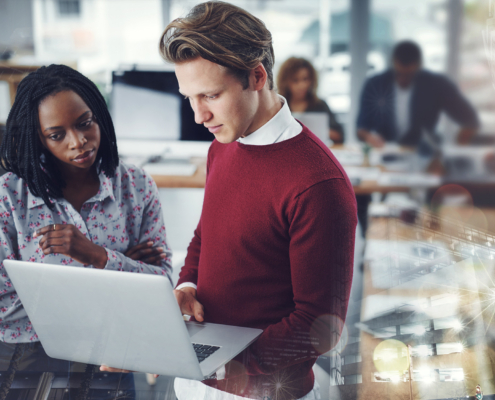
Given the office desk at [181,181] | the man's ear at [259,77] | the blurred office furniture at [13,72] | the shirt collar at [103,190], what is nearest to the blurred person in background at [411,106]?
the man's ear at [259,77]

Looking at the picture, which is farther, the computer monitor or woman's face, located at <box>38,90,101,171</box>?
the computer monitor

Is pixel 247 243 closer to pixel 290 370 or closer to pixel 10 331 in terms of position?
pixel 290 370

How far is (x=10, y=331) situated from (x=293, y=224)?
555mm

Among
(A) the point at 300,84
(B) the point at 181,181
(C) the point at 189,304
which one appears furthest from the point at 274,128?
(B) the point at 181,181

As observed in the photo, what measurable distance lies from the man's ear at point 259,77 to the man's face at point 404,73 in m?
0.23

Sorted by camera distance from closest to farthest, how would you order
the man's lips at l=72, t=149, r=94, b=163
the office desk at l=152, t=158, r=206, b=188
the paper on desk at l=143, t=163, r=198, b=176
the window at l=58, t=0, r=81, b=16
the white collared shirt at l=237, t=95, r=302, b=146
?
1. the white collared shirt at l=237, t=95, r=302, b=146
2. the man's lips at l=72, t=149, r=94, b=163
3. the window at l=58, t=0, r=81, b=16
4. the office desk at l=152, t=158, r=206, b=188
5. the paper on desk at l=143, t=163, r=198, b=176

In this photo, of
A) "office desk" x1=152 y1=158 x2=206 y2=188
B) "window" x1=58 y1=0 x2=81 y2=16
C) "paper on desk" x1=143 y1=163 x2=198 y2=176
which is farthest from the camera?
"paper on desk" x1=143 y1=163 x2=198 y2=176

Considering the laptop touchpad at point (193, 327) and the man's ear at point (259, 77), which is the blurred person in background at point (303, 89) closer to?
the man's ear at point (259, 77)

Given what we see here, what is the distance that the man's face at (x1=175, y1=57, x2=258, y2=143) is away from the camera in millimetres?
651

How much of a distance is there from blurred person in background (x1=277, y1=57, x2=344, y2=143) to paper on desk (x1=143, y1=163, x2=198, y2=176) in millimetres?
884

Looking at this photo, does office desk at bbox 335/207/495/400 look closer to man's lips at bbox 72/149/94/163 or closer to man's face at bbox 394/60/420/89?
man's face at bbox 394/60/420/89

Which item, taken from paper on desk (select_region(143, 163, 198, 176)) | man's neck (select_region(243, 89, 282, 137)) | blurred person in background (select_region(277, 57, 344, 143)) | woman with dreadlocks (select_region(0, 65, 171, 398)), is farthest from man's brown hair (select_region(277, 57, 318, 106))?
paper on desk (select_region(143, 163, 198, 176))

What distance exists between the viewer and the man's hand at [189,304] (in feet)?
2.54

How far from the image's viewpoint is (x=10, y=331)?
803mm
